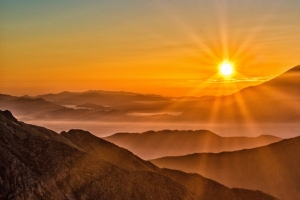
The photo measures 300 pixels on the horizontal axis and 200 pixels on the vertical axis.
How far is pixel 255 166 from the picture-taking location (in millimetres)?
146500

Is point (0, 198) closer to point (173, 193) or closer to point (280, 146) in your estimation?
point (173, 193)

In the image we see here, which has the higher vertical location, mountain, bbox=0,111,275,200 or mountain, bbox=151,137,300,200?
mountain, bbox=151,137,300,200

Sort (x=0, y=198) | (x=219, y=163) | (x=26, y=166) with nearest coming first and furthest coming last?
1. (x=0, y=198)
2. (x=26, y=166)
3. (x=219, y=163)

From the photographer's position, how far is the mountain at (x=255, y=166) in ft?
445

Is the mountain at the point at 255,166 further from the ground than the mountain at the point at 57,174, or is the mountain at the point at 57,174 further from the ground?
the mountain at the point at 255,166

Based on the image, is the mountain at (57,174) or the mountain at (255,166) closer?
the mountain at (57,174)

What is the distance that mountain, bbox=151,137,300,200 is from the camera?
136 m

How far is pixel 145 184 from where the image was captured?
6378 cm

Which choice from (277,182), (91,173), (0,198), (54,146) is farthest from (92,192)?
(277,182)

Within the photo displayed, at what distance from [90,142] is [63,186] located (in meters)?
27.3

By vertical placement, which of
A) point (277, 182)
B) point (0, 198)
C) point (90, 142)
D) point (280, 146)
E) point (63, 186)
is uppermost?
point (280, 146)

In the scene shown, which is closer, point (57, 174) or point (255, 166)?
point (57, 174)

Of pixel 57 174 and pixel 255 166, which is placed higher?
pixel 255 166

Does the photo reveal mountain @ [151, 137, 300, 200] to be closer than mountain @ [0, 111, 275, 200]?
No
